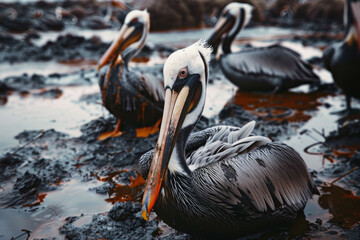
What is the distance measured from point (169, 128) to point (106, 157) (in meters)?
1.62

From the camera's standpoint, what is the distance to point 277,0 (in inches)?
602

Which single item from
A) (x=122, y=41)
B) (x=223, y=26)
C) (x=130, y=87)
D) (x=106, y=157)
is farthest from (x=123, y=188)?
(x=223, y=26)

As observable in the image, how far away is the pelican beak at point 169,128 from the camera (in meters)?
1.88

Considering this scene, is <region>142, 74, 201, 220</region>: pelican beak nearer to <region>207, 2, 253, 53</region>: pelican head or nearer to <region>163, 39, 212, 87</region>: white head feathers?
<region>163, 39, 212, 87</region>: white head feathers

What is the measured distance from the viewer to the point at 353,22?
4.15 m

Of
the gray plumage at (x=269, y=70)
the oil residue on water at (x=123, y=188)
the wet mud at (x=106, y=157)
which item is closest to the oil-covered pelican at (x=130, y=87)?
the wet mud at (x=106, y=157)

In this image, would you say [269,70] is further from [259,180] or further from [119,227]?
[119,227]

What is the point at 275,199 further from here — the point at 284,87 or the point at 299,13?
the point at 299,13

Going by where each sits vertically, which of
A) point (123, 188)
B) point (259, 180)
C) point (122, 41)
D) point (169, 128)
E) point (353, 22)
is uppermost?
point (353, 22)

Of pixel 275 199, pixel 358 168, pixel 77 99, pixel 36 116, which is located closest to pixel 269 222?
pixel 275 199

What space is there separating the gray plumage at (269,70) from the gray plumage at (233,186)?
297cm

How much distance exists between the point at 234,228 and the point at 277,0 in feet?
47.8

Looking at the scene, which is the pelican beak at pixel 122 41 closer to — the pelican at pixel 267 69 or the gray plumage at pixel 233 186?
the pelican at pixel 267 69

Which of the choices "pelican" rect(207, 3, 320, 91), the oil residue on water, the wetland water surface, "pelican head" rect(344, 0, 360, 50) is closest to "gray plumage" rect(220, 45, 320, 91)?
"pelican" rect(207, 3, 320, 91)
